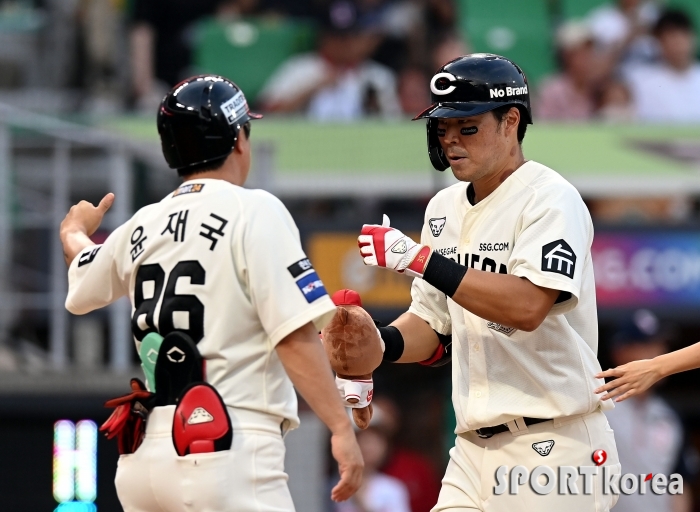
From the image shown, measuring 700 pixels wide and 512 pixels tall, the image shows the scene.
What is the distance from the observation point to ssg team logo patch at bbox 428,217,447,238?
4.87m

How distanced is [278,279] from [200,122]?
65 centimetres

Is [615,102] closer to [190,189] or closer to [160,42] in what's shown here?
[160,42]

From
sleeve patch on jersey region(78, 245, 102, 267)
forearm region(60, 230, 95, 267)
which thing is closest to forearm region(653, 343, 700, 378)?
sleeve patch on jersey region(78, 245, 102, 267)

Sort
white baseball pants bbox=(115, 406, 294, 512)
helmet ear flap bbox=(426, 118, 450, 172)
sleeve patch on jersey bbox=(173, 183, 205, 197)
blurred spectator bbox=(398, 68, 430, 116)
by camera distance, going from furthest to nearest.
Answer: blurred spectator bbox=(398, 68, 430, 116) → helmet ear flap bbox=(426, 118, 450, 172) → sleeve patch on jersey bbox=(173, 183, 205, 197) → white baseball pants bbox=(115, 406, 294, 512)

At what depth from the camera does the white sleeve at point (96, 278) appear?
436cm

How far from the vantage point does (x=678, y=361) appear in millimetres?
4473

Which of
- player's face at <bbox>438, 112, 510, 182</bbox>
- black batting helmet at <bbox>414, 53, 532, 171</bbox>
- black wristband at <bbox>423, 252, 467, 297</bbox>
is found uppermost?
black batting helmet at <bbox>414, 53, 532, 171</bbox>

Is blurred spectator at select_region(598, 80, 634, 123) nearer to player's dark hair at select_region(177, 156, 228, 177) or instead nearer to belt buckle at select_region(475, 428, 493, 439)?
belt buckle at select_region(475, 428, 493, 439)

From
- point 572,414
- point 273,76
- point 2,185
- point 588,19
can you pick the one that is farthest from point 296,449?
point 588,19

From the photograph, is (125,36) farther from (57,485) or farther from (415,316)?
(415,316)

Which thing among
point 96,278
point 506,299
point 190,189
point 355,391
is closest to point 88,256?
point 96,278

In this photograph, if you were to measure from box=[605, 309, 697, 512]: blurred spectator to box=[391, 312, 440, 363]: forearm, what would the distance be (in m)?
2.66

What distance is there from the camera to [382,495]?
8.61 metres

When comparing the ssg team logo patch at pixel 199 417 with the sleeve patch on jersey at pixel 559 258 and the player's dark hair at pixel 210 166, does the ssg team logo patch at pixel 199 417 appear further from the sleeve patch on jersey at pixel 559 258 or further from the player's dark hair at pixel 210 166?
the sleeve patch on jersey at pixel 559 258
